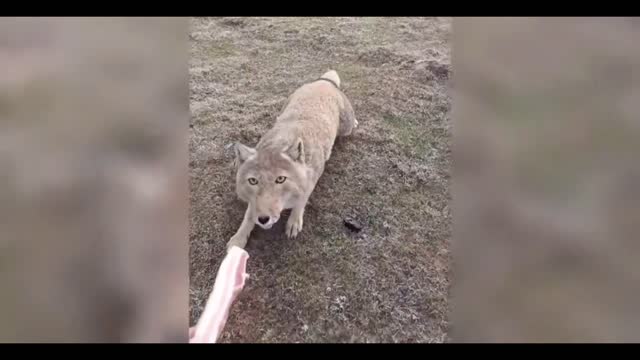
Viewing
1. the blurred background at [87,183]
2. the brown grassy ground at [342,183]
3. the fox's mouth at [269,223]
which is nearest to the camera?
the blurred background at [87,183]

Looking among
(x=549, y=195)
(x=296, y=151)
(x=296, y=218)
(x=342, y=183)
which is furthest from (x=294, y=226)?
(x=549, y=195)

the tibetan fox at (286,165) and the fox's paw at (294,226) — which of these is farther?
the fox's paw at (294,226)

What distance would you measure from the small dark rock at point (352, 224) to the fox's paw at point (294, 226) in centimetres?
26

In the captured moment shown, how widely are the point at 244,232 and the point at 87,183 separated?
1489mm

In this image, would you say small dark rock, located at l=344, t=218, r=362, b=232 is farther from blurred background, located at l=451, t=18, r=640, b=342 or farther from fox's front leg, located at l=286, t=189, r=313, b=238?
blurred background, located at l=451, t=18, r=640, b=342

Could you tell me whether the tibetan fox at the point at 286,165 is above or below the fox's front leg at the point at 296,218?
above

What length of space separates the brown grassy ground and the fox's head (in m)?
0.19

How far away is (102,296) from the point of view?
1.22 m

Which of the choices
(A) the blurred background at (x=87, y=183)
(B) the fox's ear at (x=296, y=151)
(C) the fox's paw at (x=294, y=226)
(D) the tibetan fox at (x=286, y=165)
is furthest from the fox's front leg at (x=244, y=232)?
(A) the blurred background at (x=87, y=183)

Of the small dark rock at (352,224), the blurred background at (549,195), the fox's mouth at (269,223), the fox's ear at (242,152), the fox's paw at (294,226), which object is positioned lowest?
the fox's paw at (294,226)

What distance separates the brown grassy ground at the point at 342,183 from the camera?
7.03 feet

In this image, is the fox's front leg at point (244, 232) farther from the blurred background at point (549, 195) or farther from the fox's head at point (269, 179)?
the blurred background at point (549, 195)

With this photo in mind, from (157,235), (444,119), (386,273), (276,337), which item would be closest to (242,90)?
(444,119)

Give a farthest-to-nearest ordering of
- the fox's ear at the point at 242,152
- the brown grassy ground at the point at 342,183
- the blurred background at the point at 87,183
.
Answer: the fox's ear at the point at 242,152 < the brown grassy ground at the point at 342,183 < the blurred background at the point at 87,183
